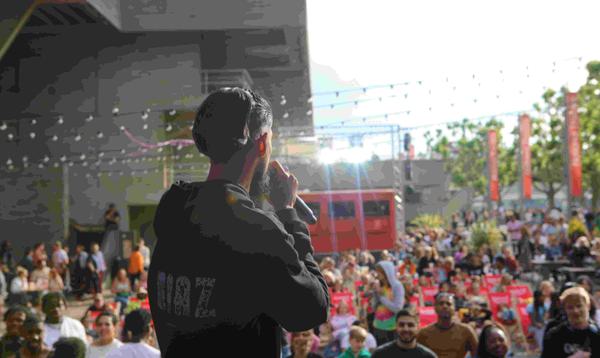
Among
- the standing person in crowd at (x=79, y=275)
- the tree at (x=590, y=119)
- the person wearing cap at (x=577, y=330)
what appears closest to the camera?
the person wearing cap at (x=577, y=330)

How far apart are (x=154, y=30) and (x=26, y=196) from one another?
299 inches

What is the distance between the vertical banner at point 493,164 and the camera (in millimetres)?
46438

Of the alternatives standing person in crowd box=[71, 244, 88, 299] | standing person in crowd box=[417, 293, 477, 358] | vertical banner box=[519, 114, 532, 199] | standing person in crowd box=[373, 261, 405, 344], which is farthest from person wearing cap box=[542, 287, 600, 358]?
vertical banner box=[519, 114, 532, 199]

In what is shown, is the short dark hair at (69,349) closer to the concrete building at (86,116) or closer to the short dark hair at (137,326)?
the short dark hair at (137,326)

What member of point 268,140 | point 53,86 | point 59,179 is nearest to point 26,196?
point 59,179

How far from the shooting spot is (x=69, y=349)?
5633mm

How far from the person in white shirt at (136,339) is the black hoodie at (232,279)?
10.4 feet

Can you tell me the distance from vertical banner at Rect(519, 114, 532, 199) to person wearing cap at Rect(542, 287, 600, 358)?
3135 centimetres

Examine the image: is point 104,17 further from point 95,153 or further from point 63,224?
point 63,224

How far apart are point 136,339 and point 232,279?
3587 mm

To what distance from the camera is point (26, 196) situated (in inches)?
1172

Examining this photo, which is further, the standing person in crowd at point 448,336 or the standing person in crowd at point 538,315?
the standing person in crowd at point 538,315

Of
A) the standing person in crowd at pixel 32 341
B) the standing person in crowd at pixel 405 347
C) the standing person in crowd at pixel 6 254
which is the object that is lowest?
the standing person in crowd at pixel 6 254

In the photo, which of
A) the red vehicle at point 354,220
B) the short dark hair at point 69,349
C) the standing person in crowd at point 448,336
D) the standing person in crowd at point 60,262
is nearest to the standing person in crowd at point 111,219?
the standing person in crowd at point 60,262
